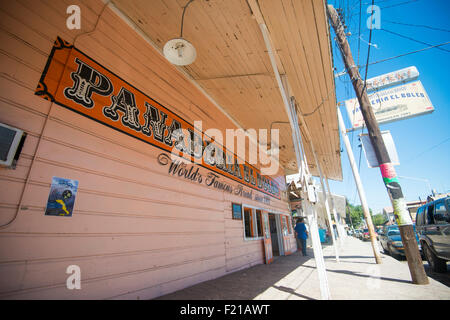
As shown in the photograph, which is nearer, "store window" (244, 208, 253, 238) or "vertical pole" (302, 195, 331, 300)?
"vertical pole" (302, 195, 331, 300)

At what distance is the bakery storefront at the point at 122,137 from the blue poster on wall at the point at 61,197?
0.04 feet

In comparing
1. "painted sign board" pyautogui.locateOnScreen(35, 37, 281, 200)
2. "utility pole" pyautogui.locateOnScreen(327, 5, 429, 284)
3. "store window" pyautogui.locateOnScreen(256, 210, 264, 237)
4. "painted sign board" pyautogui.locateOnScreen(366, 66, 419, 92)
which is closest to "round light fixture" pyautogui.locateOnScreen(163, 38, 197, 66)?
"painted sign board" pyautogui.locateOnScreen(35, 37, 281, 200)

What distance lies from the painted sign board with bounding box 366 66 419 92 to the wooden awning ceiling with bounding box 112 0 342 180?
359 cm

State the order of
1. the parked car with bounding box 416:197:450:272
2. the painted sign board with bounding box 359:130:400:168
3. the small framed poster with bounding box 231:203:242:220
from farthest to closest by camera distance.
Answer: the small framed poster with bounding box 231:203:242:220
the painted sign board with bounding box 359:130:400:168
the parked car with bounding box 416:197:450:272

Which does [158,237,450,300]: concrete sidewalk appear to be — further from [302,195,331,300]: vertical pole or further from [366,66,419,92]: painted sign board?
[366,66,419,92]: painted sign board

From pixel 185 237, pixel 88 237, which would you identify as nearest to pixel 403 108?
pixel 185 237

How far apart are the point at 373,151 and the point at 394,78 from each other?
5.11 metres

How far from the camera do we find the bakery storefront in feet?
7.09

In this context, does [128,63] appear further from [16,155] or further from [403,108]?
[403,108]

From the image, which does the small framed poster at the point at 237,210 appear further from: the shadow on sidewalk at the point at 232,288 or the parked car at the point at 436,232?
the parked car at the point at 436,232

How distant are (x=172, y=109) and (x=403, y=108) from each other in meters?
8.74

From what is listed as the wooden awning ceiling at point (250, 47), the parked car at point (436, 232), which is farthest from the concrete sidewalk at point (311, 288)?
the wooden awning ceiling at point (250, 47)

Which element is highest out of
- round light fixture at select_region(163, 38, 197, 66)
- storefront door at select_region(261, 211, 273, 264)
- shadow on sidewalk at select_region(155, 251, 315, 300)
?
round light fixture at select_region(163, 38, 197, 66)

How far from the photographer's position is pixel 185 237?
13.6 ft
